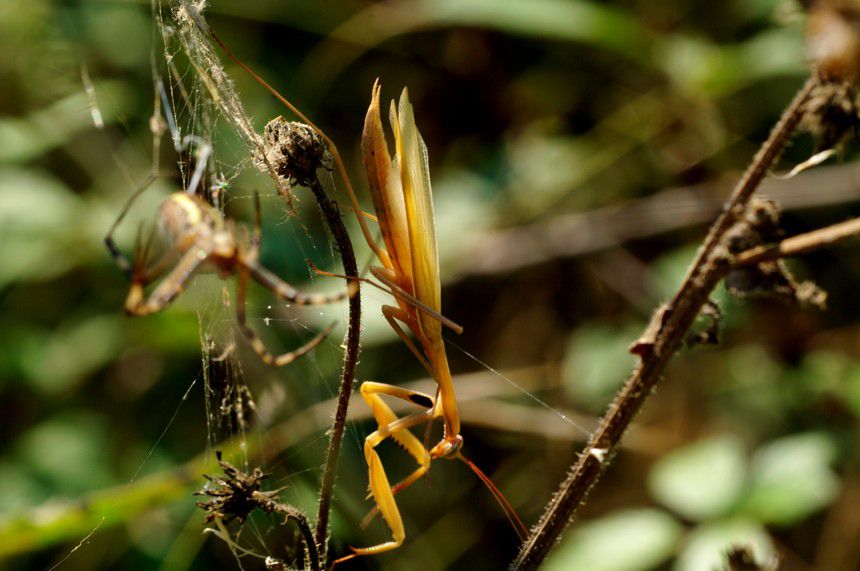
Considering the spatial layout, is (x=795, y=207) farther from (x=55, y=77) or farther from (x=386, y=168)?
(x=55, y=77)

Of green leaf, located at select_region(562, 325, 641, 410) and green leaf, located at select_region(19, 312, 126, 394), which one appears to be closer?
green leaf, located at select_region(19, 312, 126, 394)

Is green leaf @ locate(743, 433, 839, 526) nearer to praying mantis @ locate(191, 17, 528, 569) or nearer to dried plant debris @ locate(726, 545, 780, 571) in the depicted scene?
praying mantis @ locate(191, 17, 528, 569)

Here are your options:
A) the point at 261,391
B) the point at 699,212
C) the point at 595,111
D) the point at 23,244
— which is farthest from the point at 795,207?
the point at 23,244

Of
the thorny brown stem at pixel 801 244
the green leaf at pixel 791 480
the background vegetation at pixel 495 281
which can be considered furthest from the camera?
the background vegetation at pixel 495 281

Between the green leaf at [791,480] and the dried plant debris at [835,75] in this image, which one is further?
the green leaf at [791,480]

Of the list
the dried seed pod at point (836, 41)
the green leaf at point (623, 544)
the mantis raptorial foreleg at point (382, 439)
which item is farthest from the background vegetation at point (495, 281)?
the dried seed pod at point (836, 41)

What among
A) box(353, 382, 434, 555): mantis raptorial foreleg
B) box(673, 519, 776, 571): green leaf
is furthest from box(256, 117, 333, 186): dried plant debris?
box(673, 519, 776, 571): green leaf

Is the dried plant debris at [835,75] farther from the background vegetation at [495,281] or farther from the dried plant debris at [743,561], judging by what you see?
the background vegetation at [495,281]
